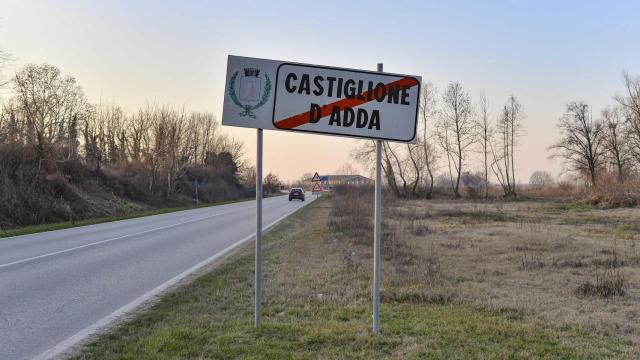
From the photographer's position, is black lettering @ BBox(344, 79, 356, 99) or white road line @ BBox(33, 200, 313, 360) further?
black lettering @ BBox(344, 79, 356, 99)

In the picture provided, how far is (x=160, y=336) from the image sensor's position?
503 cm

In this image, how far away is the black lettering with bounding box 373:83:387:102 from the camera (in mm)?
5051

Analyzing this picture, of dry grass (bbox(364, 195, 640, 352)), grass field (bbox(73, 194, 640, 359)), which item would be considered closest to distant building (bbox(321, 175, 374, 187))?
dry grass (bbox(364, 195, 640, 352))

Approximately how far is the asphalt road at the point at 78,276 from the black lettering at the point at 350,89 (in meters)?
3.70

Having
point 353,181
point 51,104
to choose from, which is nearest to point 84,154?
point 51,104

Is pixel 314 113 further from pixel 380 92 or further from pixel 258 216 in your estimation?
pixel 258 216

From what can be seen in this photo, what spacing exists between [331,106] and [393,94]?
0.63m

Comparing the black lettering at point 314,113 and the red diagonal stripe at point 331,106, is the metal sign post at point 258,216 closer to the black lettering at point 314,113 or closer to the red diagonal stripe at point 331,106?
the red diagonal stripe at point 331,106

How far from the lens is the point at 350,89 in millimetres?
5074

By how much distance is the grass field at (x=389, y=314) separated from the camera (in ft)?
15.2

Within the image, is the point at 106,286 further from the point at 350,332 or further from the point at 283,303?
the point at 350,332

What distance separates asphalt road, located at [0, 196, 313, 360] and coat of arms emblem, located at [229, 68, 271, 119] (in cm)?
292

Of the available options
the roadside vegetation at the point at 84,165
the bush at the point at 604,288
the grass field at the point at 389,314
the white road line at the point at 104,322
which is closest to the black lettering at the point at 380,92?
A: the grass field at the point at 389,314

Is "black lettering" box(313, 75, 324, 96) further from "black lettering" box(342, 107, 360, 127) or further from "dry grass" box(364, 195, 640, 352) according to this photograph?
"dry grass" box(364, 195, 640, 352)
